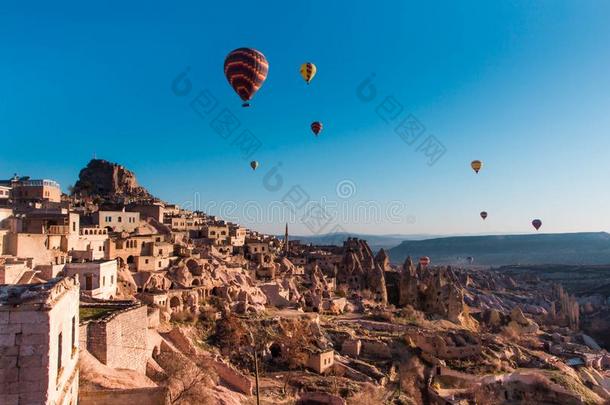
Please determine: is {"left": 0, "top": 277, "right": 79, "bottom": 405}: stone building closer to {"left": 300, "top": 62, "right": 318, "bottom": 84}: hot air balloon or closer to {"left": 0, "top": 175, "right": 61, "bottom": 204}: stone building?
{"left": 300, "top": 62, "right": 318, "bottom": 84}: hot air balloon

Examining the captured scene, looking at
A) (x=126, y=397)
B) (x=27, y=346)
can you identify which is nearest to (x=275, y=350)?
(x=126, y=397)

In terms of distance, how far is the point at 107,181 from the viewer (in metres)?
77.6

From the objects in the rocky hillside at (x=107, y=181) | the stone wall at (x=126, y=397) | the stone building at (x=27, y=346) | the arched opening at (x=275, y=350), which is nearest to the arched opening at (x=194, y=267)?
the arched opening at (x=275, y=350)

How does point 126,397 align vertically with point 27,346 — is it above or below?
below

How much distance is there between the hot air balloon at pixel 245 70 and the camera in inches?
1220

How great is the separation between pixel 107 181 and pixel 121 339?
66.8m

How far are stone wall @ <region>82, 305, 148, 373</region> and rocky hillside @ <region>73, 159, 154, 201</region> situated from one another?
60.0 meters

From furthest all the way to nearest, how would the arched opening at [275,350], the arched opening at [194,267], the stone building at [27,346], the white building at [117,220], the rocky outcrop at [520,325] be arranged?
the rocky outcrop at [520,325] → the white building at [117,220] → the arched opening at [194,267] → the arched opening at [275,350] → the stone building at [27,346]

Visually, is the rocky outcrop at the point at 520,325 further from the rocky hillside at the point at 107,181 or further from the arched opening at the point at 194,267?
the rocky hillside at the point at 107,181

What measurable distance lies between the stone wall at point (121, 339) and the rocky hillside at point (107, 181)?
60026 millimetres

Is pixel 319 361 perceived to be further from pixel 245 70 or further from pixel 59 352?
pixel 59 352

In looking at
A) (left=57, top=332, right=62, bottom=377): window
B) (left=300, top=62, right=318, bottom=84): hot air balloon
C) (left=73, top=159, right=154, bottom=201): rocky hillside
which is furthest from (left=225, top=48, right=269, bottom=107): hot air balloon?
(left=73, top=159, right=154, bottom=201): rocky hillside

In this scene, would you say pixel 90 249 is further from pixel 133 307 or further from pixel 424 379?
pixel 424 379

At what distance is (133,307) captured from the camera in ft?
58.6
